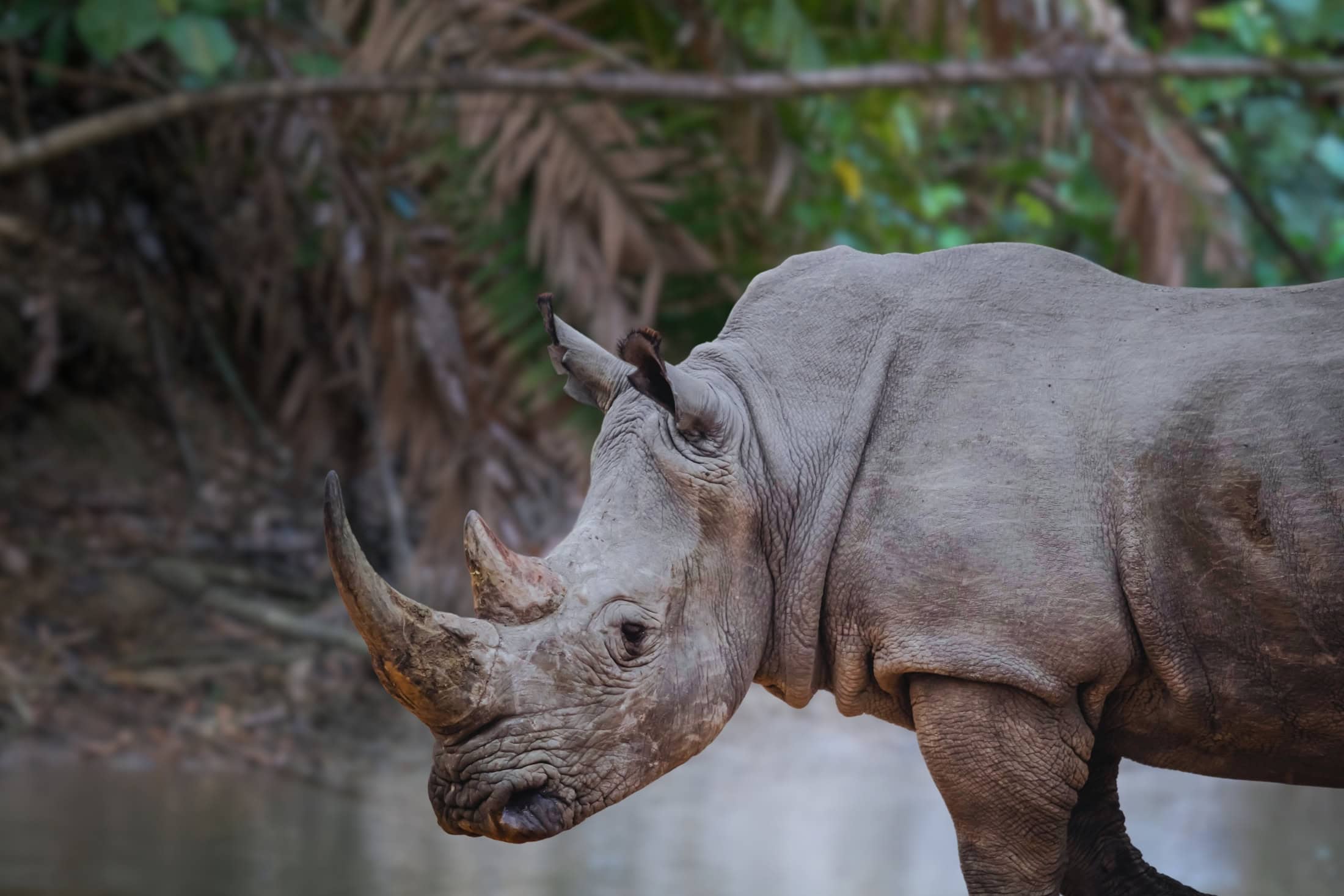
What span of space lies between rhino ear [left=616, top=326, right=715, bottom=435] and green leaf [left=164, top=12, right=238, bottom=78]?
11.7ft

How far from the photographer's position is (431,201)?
244 inches

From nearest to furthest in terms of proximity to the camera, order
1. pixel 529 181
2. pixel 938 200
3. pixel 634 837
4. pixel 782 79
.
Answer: pixel 634 837 < pixel 782 79 < pixel 529 181 < pixel 938 200

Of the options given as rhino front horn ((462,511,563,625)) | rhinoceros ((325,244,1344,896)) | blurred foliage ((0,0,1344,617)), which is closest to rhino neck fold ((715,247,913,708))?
rhinoceros ((325,244,1344,896))

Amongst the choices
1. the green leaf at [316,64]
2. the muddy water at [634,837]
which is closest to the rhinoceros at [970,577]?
the muddy water at [634,837]

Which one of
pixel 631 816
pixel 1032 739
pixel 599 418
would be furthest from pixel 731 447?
pixel 631 816

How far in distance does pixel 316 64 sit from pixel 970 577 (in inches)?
182

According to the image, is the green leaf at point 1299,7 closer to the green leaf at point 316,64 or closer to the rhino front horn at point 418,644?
the green leaf at point 316,64

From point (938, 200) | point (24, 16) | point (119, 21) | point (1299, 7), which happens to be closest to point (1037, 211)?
point (938, 200)

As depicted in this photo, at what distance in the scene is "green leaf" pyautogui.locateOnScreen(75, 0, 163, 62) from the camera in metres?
5.18

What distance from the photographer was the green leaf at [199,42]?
5184mm

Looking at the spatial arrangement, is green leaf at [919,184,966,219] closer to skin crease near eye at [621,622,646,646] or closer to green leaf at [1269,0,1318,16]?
green leaf at [1269,0,1318,16]

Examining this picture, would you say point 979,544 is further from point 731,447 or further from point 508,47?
point 508,47

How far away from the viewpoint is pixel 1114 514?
7.02ft

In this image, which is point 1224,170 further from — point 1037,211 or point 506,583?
point 506,583
